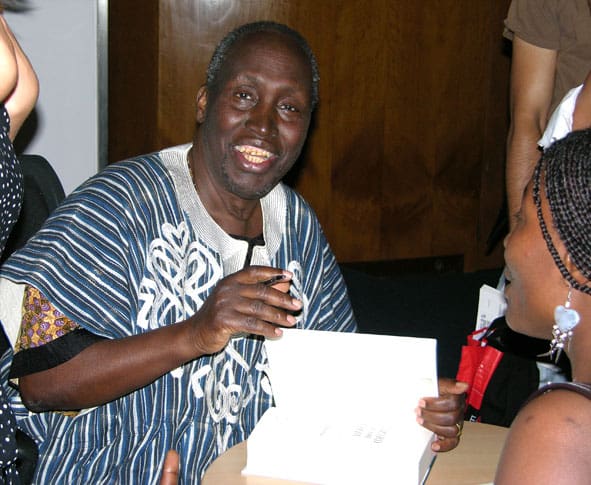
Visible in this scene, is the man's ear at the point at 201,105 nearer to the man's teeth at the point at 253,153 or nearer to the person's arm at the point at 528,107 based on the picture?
the man's teeth at the point at 253,153

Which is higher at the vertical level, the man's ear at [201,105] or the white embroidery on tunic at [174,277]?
the man's ear at [201,105]

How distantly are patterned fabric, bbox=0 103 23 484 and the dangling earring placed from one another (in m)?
0.97

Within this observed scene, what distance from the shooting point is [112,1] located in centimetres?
443

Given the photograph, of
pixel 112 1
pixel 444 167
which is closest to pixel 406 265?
pixel 444 167

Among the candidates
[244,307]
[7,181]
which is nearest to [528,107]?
[244,307]

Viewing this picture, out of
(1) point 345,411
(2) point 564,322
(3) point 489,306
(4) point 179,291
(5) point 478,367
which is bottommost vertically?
(5) point 478,367

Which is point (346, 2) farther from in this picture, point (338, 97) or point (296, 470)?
point (296, 470)

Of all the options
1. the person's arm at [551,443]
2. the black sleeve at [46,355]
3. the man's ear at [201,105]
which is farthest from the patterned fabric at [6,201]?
the man's ear at [201,105]

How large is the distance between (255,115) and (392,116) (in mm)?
2997

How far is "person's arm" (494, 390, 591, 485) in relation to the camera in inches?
50.1

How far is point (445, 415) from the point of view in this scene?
2018 mm

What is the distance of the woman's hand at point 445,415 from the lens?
1982 millimetres

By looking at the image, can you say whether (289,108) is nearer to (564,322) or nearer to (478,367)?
(478,367)

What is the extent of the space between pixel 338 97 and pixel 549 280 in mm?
3706
